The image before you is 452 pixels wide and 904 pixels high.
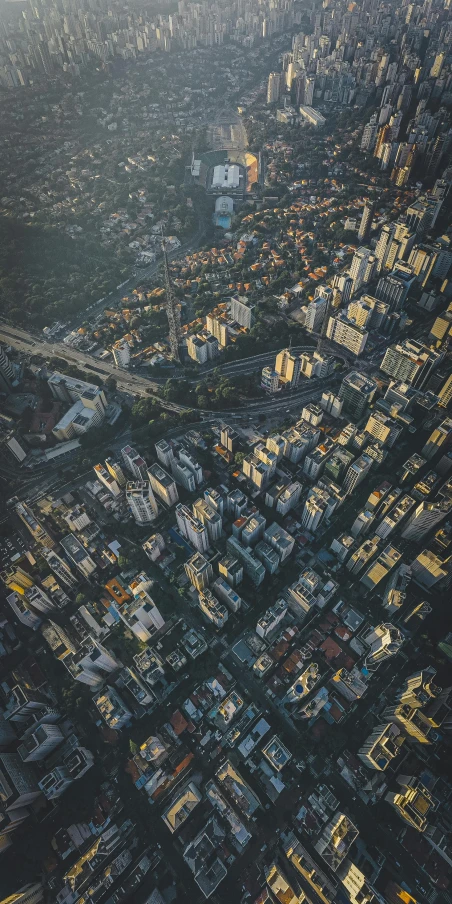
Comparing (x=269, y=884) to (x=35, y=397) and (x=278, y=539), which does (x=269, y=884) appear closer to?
(x=278, y=539)

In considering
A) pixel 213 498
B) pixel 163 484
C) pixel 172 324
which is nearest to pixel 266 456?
pixel 213 498

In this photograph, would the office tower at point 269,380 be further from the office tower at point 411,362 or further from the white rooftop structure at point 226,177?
the white rooftop structure at point 226,177

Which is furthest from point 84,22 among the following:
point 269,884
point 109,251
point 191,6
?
point 269,884

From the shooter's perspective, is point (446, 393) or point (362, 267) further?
point (362, 267)

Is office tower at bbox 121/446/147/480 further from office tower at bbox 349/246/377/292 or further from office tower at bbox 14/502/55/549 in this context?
office tower at bbox 349/246/377/292

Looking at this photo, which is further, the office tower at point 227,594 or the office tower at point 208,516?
the office tower at point 208,516

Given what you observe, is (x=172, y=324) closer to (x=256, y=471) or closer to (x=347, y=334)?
(x=347, y=334)

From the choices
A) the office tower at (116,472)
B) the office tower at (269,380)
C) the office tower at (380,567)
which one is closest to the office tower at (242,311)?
the office tower at (269,380)
